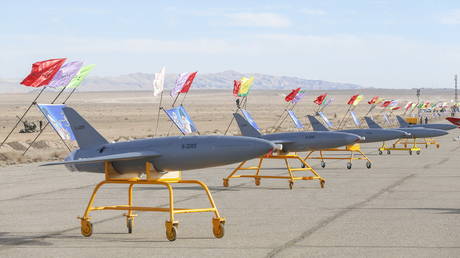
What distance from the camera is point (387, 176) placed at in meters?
24.0

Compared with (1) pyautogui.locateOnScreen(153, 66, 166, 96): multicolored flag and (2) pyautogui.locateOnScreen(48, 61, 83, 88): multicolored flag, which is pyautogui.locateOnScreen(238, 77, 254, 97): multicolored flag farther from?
(2) pyautogui.locateOnScreen(48, 61, 83, 88): multicolored flag

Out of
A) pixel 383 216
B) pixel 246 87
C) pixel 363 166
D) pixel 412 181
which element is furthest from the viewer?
pixel 246 87

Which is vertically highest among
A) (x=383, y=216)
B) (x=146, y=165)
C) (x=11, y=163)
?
(x=146, y=165)

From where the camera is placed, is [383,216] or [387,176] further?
[387,176]

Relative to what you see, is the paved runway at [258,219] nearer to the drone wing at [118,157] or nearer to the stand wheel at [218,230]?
the stand wheel at [218,230]

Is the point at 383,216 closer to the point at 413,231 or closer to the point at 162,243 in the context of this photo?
the point at 413,231

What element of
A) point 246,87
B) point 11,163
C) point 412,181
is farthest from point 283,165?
point 246,87

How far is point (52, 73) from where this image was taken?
2894 centimetres

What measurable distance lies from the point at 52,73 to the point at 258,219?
54.9 feet

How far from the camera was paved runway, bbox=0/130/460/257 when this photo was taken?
430 inches

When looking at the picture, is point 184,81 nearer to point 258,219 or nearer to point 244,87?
point 244,87

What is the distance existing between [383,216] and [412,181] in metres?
7.98

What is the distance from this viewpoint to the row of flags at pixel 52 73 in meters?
28.7

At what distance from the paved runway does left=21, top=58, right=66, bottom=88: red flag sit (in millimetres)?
5859
